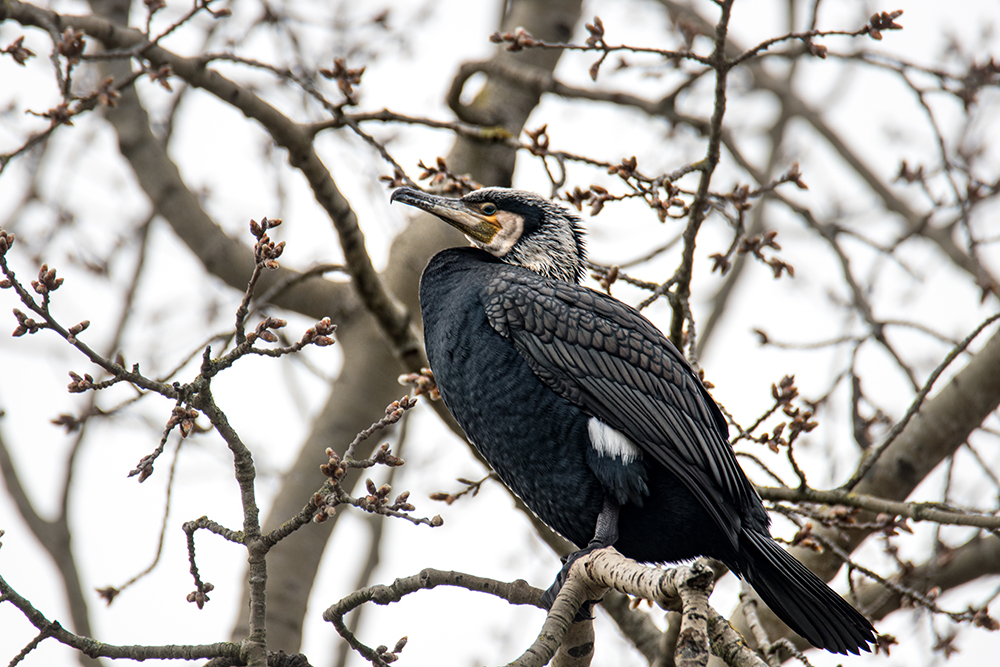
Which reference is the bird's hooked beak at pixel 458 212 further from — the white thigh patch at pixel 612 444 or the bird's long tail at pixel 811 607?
the bird's long tail at pixel 811 607

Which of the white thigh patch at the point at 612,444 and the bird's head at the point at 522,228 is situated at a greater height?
the bird's head at the point at 522,228

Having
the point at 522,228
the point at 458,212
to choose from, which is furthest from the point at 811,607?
the point at 458,212

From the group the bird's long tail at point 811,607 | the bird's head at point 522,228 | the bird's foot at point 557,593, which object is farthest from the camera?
the bird's head at point 522,228

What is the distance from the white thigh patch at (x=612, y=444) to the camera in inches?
125

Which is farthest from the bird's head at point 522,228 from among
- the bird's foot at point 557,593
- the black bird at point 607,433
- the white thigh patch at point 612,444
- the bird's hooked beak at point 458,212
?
the bird's foot at point 557,593

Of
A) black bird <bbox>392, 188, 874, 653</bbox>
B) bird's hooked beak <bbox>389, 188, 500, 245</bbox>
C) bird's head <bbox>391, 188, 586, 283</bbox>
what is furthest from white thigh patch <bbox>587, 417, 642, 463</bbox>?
bird's hooked beak <bbox>389, 188, 500, 245</bbox>

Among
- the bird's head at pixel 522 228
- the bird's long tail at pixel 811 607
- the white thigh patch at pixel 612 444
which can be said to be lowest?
the bird's long tail at pixel 811 607

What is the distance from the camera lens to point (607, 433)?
3201 mm

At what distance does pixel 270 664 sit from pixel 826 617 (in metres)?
1.76

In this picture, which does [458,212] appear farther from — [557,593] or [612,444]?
[557,593]

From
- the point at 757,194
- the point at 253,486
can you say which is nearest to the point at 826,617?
the point at 757,194

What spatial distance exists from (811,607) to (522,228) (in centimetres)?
192

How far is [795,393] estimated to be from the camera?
339cm

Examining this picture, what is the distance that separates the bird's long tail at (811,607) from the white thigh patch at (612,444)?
469 mm
